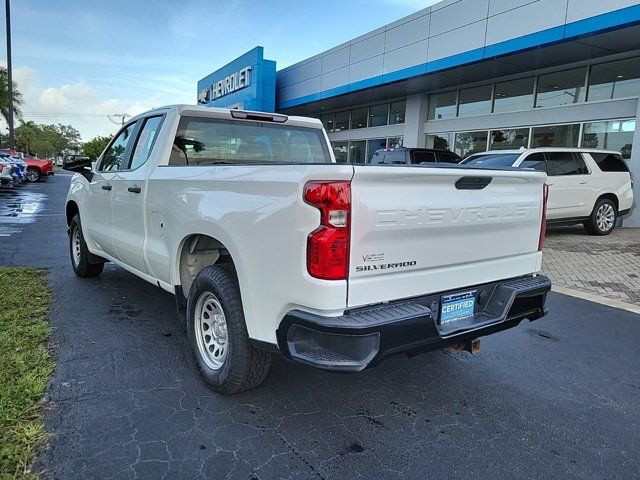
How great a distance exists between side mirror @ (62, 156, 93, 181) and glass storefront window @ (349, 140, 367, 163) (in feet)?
Result: 52.7

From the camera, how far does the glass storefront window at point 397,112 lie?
61.2 feet

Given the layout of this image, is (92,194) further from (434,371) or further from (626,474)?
(626,474)

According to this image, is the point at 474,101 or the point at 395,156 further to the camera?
the point at 474,101

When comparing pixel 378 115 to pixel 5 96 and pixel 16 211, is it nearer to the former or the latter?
pixel 16 211

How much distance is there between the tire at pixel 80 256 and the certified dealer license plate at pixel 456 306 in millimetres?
4512

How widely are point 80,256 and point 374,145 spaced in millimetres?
15821

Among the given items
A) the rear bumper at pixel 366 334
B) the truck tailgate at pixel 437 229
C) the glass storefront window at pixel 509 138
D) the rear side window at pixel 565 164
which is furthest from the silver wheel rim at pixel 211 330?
the glass storefront window at pixel 509 138

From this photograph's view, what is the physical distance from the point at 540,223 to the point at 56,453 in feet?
11.2

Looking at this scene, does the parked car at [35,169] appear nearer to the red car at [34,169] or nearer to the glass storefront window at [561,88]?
the red car at [34,169]

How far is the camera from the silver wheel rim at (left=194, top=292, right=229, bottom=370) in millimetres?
3268

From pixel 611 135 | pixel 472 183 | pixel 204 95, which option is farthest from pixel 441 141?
pixel 204 95

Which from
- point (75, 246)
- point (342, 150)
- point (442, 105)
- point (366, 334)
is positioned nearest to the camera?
point (366, 334)

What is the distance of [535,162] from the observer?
371 inches

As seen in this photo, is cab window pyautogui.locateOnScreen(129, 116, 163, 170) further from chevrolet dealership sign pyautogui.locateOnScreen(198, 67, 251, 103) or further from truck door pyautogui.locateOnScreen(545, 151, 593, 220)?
chevrolet dealership sign pyautogui.locateOnScreen(198, 67, 251, 103)
